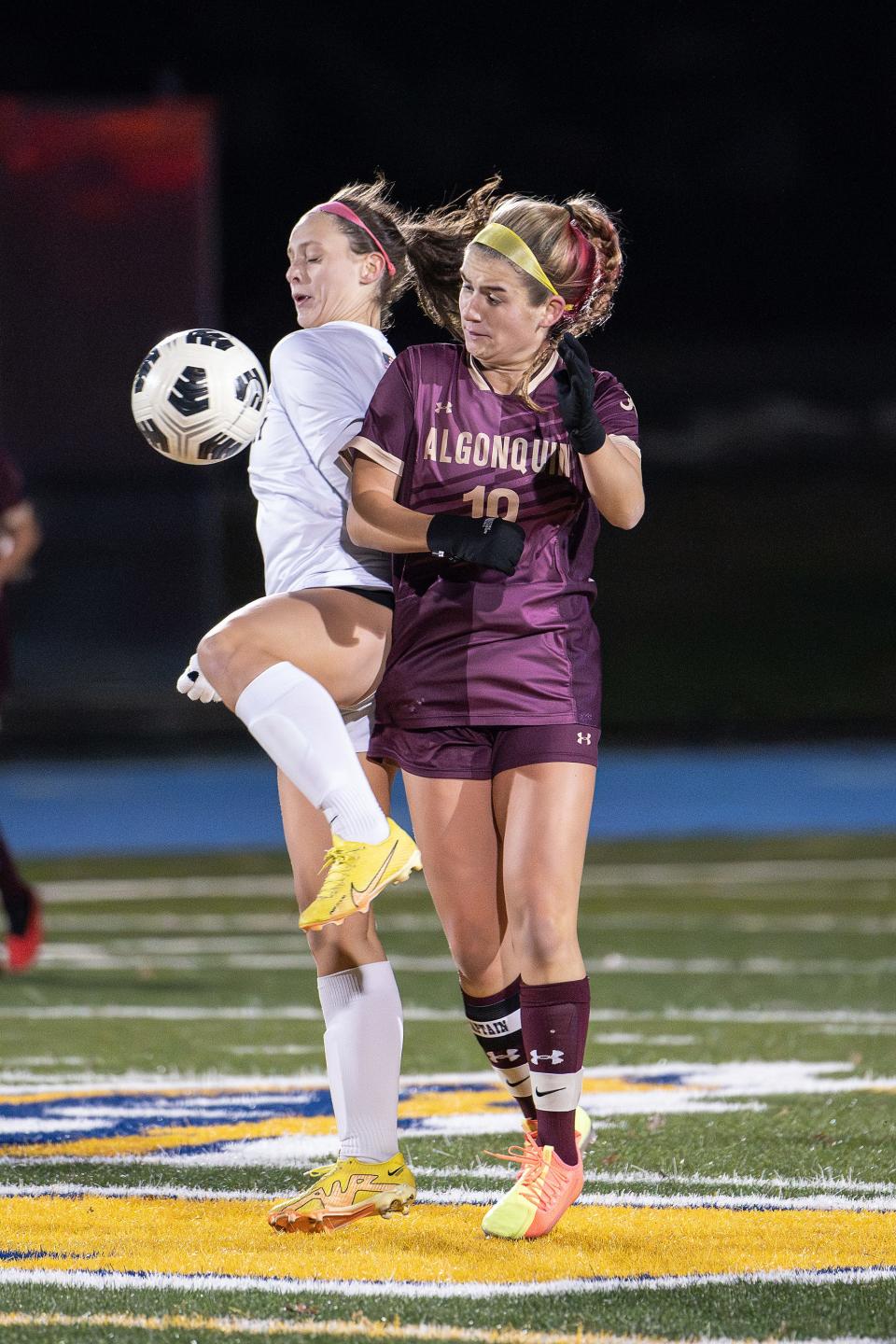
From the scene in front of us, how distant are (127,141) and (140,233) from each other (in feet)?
2.65

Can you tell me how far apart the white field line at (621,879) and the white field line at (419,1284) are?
8921 millimetres

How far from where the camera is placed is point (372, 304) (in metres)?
4.67

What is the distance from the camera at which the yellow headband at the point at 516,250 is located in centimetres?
434

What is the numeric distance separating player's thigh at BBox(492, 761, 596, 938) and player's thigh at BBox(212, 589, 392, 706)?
0.39 metres

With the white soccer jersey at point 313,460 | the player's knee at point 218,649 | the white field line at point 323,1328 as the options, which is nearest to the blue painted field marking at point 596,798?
the white soccer jersey at point 313,460

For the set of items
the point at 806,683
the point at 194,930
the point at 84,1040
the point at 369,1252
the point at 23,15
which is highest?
the point at 23,15

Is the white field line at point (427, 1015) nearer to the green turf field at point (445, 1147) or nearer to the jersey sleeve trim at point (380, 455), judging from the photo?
the green turf field at point (445, 1147)

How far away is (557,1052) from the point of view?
4.25 m

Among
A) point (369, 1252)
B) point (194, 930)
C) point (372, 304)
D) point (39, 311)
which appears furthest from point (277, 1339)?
point (39, 311)

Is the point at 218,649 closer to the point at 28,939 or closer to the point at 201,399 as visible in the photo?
the point at 201,399

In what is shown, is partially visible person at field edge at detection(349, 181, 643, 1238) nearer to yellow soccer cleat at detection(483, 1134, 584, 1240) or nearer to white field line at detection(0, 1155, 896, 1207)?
yellow soccer cleat at detection(483, 1134, 584, 1240)

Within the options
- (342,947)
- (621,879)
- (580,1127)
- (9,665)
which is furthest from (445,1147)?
(621,879)

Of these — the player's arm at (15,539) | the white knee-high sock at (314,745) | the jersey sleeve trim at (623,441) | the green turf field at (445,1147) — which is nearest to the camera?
the green turf field at (445,1147)

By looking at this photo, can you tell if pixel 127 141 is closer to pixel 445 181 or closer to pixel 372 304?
pixel 445 181
